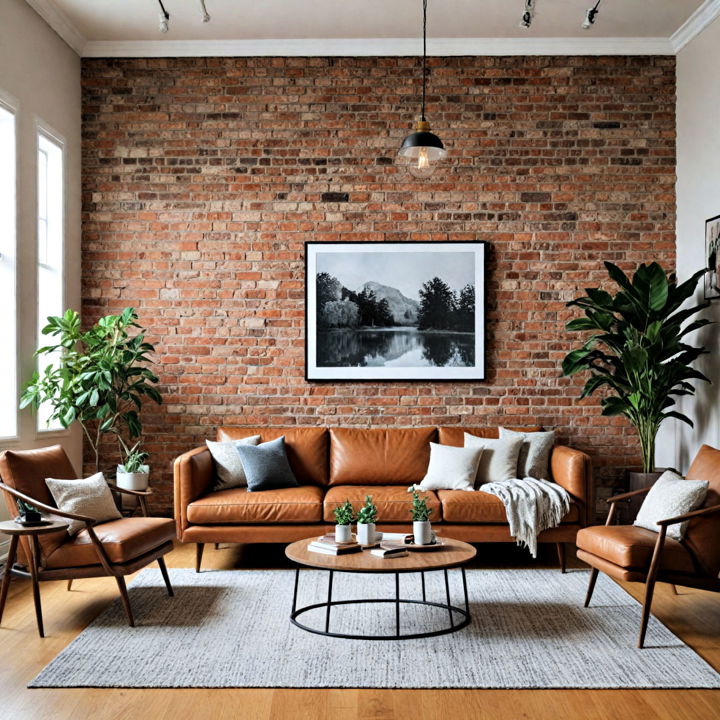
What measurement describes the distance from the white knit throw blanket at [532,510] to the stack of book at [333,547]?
150 cm

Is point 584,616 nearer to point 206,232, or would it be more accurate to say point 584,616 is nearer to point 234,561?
point 234,561

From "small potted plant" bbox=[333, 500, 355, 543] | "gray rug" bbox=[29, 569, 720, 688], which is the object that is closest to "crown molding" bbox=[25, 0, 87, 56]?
"gray rug" bbox=[29, 569, 720, 688]

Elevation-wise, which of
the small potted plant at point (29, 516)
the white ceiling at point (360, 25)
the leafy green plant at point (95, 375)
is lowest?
the small potted plant at point (29, 516)

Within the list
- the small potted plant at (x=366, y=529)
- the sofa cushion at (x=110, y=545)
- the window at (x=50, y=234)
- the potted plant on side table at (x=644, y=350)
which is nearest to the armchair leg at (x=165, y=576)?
the sofa cushion at (x=110, y=545)

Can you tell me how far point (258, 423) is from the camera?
6621mm

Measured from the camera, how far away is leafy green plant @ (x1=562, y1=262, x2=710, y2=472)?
5.77 meters

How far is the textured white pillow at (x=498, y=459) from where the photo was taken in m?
5.86

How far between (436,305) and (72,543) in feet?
11.4

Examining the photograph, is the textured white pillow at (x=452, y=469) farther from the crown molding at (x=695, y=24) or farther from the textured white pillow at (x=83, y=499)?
the crown molding at (x=695, y=24)

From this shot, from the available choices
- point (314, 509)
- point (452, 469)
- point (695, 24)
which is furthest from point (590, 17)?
point (314, 509)

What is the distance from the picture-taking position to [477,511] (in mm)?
5414

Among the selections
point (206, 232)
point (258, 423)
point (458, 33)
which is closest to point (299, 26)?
point (458, 33)

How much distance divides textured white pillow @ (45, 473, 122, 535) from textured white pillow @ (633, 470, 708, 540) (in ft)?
10.0

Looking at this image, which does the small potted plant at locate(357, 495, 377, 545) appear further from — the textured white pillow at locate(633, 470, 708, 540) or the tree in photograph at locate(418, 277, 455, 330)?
the tree in photograph at locate(418, 277, 455, 330)
